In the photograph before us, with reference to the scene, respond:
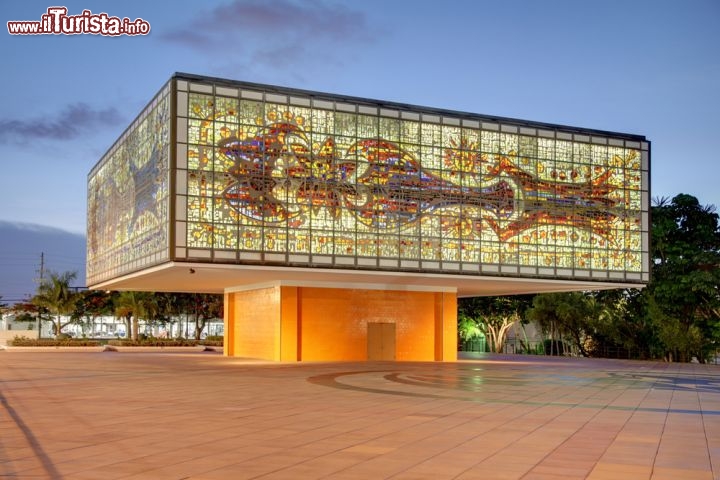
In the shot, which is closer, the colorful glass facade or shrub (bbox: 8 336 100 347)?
the colorful glass facade

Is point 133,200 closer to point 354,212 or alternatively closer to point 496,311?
point 354,212

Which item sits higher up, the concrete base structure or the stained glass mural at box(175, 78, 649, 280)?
the stained glass mural at box(175, 78, 649, 280)

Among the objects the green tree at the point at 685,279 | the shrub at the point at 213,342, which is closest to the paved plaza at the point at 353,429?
the green tree at the point at 685,279

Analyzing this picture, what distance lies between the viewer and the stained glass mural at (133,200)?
37469mm

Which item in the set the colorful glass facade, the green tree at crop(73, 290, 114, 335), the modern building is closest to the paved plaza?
the colorful glass facade

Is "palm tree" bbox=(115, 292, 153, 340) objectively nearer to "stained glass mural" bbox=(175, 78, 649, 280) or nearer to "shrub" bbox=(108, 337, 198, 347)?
"shrub" bbox=(108, 337, 198, 347)

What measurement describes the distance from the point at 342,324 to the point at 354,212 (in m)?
7.52

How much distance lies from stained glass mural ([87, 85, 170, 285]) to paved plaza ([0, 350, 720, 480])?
454 inches

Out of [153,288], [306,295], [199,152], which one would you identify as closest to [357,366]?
[306,295]

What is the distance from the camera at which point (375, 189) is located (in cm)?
3981

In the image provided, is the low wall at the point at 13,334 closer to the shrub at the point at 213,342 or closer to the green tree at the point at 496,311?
the shrub at the point at 213,342

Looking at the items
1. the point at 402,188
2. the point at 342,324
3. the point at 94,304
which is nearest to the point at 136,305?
the point at 94,304

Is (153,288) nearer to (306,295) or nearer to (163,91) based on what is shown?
(306,295)

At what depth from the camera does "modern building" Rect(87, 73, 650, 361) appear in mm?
36906
